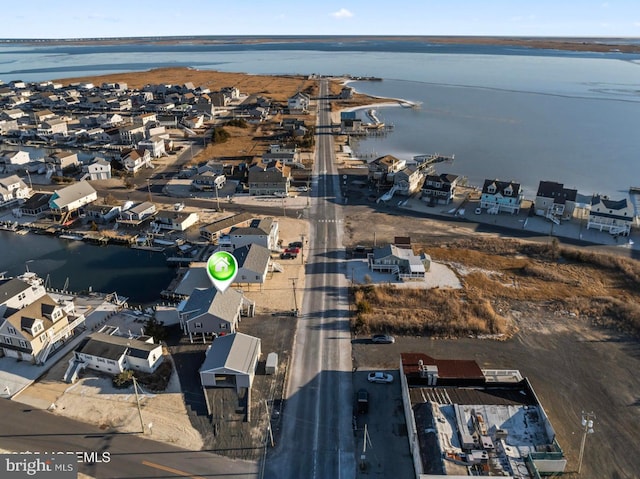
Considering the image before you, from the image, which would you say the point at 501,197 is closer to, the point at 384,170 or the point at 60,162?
the point at 384,170

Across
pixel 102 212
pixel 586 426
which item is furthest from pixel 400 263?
pixel 102 212

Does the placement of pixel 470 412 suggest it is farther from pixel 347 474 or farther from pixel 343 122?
pixel 343 122

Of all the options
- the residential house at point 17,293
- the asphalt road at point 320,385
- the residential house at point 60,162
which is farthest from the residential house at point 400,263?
the residential house at point 60,162

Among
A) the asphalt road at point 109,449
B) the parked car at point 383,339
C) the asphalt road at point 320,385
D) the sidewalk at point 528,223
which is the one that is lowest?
the asphalt road at point 109,449

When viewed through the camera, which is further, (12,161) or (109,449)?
(12,161)

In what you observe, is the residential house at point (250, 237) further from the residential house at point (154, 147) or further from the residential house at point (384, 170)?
the residential house at point (154, 147)

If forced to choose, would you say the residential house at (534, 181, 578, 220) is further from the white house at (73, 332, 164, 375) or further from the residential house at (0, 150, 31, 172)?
the residential house at (0, 150, 31, 172)
